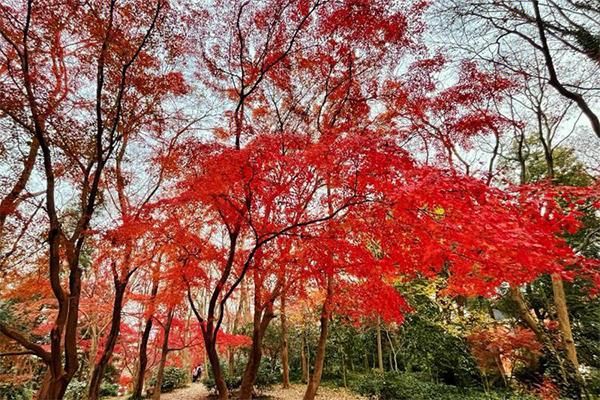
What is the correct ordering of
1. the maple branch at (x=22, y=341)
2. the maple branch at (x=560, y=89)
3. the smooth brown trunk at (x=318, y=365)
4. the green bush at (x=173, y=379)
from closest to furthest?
the maple branch at (x=22, y=341)
the maple branch at (x=560, y=89)
the smooth brown trunk at (x=318, y=365)
the green bush at (x=173, y=379)

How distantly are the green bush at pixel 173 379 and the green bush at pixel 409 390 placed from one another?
31.7 ft

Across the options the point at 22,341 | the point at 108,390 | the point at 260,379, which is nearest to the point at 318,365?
the point at 22,341

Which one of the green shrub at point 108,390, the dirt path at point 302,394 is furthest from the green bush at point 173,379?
the dirt path at point 302,394

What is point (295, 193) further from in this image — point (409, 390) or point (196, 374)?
point (196, 374)

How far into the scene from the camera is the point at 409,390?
11.4 metres

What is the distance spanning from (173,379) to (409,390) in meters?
12.1

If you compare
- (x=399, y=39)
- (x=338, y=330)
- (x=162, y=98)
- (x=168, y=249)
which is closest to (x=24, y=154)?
(x=162, y=98)

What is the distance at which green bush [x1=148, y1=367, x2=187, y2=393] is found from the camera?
53.7 feet

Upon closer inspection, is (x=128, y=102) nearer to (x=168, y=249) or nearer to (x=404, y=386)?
(x=168, y=249)

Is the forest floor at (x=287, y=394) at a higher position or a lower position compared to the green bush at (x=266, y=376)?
lower

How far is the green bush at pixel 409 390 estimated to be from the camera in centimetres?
1004

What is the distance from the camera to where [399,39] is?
25.6ft

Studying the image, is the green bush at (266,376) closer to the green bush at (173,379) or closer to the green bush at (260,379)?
the green bush at (260,379)

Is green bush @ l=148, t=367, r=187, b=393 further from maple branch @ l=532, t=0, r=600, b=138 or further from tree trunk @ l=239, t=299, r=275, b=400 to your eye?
maple branch @ l=532, t=0, r=600, b=138
